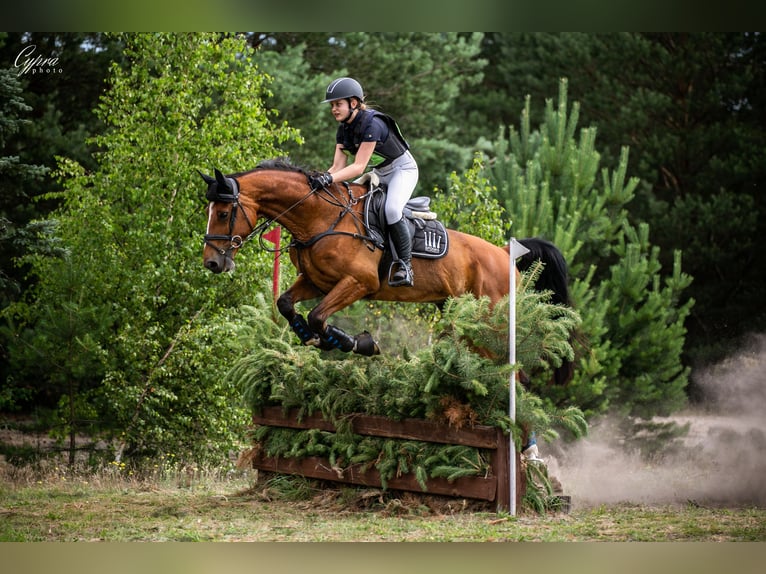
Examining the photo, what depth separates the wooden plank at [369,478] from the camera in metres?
4.89

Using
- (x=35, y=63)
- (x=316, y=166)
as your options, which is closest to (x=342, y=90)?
(x=35, y=63)

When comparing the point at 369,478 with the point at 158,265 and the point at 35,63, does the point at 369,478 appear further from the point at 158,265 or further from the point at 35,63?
the point at 35,63

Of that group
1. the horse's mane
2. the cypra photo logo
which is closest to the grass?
the horse's mane

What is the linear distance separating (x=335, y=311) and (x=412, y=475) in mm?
999

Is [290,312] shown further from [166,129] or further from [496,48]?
[496,48]

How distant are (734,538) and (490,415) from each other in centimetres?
138

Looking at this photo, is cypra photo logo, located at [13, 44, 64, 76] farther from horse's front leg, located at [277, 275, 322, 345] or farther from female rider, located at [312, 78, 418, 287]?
horse's front leg, located at [277, 275, 322, 345]

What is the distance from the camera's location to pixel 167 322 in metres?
8.48

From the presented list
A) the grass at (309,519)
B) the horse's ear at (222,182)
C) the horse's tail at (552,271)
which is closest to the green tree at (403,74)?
the horse's tail at (552,271)

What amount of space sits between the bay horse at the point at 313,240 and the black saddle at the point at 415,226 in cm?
4

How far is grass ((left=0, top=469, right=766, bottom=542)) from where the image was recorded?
4535 mm

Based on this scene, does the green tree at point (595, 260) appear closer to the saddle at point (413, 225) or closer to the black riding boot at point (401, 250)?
the saddle at point (413, 225)

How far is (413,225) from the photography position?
5.58m

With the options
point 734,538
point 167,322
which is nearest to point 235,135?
point 167,322
